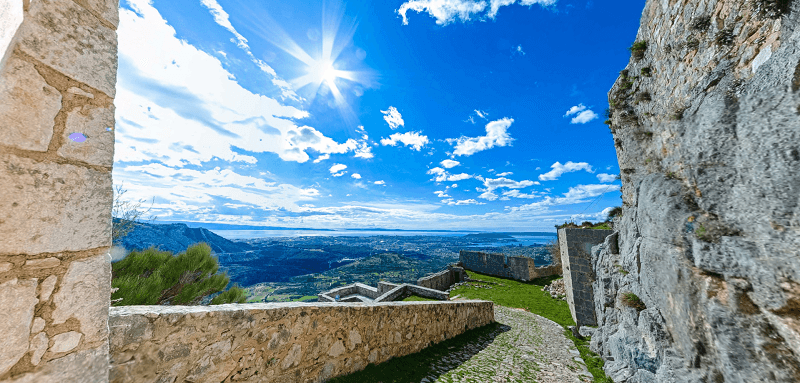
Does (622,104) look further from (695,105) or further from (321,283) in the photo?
(321,283)

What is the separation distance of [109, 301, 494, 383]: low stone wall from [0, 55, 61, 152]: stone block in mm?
2227

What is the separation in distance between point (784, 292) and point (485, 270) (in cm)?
2436

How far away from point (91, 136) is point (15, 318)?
1071 mm

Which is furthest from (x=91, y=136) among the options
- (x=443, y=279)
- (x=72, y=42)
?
(x=443, y=279)

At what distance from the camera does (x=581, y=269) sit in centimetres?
1301

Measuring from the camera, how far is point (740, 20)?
146 inches

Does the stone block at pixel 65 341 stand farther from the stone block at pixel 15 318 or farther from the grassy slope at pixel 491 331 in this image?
the grassy slope at pixel 491 331

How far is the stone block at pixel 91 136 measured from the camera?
1.61 meters

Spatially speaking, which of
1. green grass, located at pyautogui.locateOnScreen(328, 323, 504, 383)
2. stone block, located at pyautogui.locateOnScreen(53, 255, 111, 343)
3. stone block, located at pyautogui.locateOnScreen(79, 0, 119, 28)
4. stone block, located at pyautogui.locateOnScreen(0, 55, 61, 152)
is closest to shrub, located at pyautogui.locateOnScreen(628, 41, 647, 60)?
green grass, located at pyautogui.locateOnScreen(328, 323, 504, 383)

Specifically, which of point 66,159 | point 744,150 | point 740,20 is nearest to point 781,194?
point 744,150

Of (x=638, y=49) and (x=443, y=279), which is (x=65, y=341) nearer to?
(x=638, y=49)

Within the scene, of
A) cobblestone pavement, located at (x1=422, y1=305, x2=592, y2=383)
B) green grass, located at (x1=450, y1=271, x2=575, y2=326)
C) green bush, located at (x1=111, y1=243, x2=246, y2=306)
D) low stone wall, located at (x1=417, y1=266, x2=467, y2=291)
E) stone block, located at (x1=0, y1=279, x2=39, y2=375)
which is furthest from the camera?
low stone wall, located at (x1=417, y1=266, x2=467, y2=291)

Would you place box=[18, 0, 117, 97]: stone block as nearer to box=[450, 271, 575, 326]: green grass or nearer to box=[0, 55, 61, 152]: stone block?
box=[0, 55, 61, 152]: stone block

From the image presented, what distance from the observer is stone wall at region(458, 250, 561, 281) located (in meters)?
23.6
